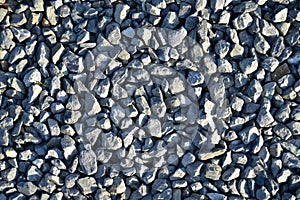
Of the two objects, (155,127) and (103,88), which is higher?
(103,88)

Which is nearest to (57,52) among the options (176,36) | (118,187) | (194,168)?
(176,36)

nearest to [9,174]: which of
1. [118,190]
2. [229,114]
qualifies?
[118,190]

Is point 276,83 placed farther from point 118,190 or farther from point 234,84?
point 118,190

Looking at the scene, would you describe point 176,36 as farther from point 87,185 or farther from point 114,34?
point 87,185

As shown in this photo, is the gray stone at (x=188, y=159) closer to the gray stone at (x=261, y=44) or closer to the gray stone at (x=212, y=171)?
the gray stone at (x=212, y=171)

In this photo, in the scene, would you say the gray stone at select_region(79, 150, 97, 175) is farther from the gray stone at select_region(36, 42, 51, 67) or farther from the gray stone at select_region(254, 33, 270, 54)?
the gray stone at select_region(254, 33, 270, 54)

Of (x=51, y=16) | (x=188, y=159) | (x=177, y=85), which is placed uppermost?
(x=51, y=16)
